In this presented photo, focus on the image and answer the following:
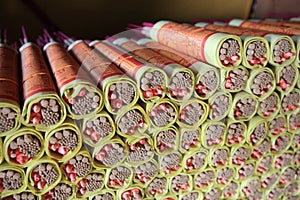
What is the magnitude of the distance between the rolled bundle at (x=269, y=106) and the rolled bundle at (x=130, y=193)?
597mm

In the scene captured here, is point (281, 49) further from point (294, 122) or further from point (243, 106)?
point (294, 122)

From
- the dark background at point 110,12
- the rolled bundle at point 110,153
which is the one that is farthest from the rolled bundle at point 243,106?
the dark background at point 110,12

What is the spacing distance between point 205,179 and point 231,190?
189mm

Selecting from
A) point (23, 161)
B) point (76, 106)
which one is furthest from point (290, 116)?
point (23, 161)

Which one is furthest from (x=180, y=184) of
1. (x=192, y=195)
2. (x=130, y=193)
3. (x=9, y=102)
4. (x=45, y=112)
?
(x=9, y=102)

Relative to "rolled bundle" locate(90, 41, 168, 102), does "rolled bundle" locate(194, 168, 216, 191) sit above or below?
below

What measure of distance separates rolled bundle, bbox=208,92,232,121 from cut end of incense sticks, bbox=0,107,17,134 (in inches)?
26.9

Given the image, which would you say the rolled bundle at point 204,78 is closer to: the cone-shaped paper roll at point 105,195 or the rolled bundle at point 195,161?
the rolled bundle at point 195,161

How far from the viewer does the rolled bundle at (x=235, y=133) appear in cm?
118

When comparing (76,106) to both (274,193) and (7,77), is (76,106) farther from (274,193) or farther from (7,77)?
(274,193)

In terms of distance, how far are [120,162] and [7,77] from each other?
50cm

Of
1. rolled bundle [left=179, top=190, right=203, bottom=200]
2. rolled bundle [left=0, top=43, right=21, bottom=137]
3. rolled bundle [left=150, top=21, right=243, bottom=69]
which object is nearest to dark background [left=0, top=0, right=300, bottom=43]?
rolled bundle [left=150, top=21, right=243, bottom=69]

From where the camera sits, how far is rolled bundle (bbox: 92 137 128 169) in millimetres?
1001

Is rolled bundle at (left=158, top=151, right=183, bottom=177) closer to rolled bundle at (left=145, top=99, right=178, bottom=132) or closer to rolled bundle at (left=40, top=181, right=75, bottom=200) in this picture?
rolled bundle at (left=145, top=99, right=178, bottom=132)
